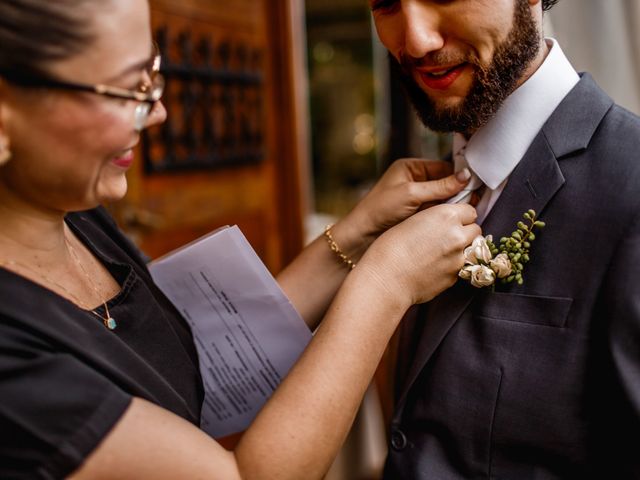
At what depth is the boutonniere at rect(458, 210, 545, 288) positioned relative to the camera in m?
0.94

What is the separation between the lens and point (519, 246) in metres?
0.94

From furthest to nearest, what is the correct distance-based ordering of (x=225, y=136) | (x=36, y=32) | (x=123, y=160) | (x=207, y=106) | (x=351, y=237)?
(x=225, y=136) < (x=207, y=106) < (x=351, y=237) < (x=123, y=160) < (x=36, y=32)

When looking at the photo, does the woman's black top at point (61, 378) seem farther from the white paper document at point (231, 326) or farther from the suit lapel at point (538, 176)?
the suit lapel at point (538, 176)

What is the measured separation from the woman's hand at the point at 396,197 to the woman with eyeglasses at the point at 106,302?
0.01 metres

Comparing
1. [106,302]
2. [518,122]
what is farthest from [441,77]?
[106,302]

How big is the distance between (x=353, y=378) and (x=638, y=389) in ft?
1.25

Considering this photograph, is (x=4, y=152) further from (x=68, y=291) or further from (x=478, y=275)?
(x=478, y=275)

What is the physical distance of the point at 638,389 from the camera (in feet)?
2.73

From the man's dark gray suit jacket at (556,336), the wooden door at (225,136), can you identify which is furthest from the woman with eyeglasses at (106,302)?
the wooden door at (225,136)

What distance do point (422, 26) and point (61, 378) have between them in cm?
73

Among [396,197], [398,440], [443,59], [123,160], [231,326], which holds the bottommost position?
[398,440]

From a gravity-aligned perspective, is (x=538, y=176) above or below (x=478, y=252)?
above

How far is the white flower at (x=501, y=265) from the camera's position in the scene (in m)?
0.93

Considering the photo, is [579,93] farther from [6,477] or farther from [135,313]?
[6,477]
